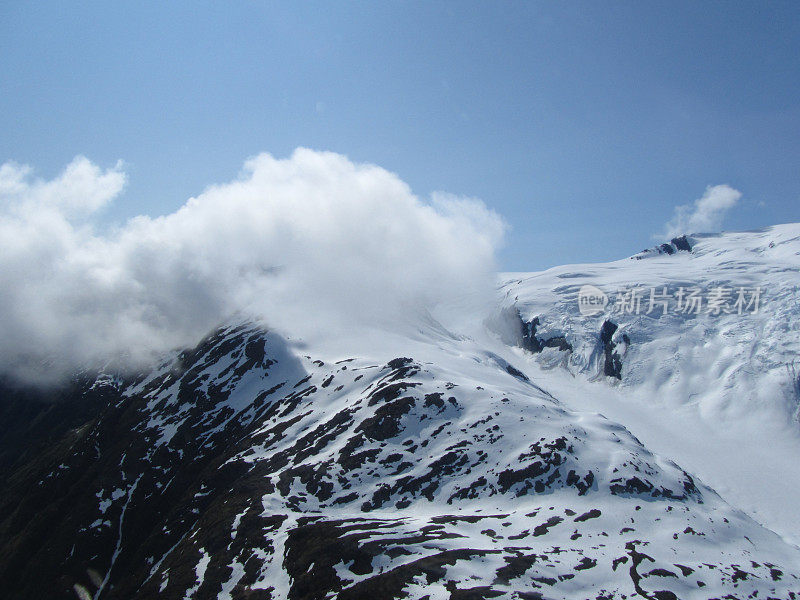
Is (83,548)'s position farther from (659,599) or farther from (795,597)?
(795,597)

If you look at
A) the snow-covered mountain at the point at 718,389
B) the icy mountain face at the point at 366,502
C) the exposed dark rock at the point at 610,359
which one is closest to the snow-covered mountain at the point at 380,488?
the icy mountain face at the point at 366,502

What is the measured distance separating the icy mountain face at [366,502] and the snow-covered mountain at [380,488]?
13.0 inches

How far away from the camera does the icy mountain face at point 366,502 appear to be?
52.1 metres

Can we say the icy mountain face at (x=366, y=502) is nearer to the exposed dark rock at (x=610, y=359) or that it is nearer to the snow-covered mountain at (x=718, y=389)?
the snow-covered mountain at (x=718, y=389)

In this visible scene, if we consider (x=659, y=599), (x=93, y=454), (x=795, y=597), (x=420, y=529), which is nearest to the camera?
(x=659, y=599)

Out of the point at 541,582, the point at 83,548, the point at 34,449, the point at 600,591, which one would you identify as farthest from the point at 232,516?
the point at 34,449

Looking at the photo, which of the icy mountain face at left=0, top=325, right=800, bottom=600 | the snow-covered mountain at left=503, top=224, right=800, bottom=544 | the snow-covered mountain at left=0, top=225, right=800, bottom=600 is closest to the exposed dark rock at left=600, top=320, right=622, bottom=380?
the snow-covered mountain at left=503, top=224, right=800, bottom=544

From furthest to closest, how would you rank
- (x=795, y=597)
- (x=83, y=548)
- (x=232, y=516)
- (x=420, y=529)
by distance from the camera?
(x=83, y=548) → (x=232, y=516) → (x=420, y=529) → (x=795, y=597)

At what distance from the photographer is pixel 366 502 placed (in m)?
72.0

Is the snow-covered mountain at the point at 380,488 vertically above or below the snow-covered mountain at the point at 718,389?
below

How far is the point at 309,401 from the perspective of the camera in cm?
10356

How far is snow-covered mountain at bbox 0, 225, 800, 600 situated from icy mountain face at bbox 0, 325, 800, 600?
0.33 m

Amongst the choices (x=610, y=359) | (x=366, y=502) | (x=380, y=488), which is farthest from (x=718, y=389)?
(x=366, y=502)

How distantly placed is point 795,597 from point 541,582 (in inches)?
1038
